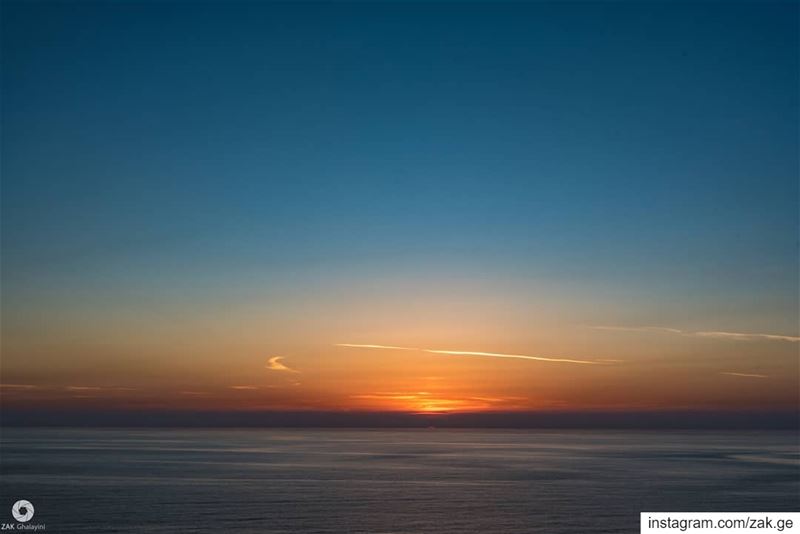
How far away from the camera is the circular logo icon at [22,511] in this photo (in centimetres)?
5452

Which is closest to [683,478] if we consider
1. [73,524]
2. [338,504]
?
[338,504]

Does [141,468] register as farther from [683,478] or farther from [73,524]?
[683,478]

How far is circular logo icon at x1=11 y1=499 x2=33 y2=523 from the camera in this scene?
179 ft

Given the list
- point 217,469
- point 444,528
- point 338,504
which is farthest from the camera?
point 217,469

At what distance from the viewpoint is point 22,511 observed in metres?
57.2

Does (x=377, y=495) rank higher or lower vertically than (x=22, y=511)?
lower

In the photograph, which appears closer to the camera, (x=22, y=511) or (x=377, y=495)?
(x=22, y=511)

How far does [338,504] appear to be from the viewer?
62.7m

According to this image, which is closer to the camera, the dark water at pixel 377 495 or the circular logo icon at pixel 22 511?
the dark water at pixel 377 495

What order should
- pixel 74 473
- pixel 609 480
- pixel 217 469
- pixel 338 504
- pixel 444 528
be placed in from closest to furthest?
pixel 444 528
pixel 338 504
pixel 609 480
pixel 74 473
pixel 217 469

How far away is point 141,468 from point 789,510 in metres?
76.1

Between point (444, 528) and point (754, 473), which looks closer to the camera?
point (444, 528)

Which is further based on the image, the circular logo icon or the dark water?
the circular logo icon

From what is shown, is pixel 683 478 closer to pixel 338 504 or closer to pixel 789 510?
pixel 789 510
